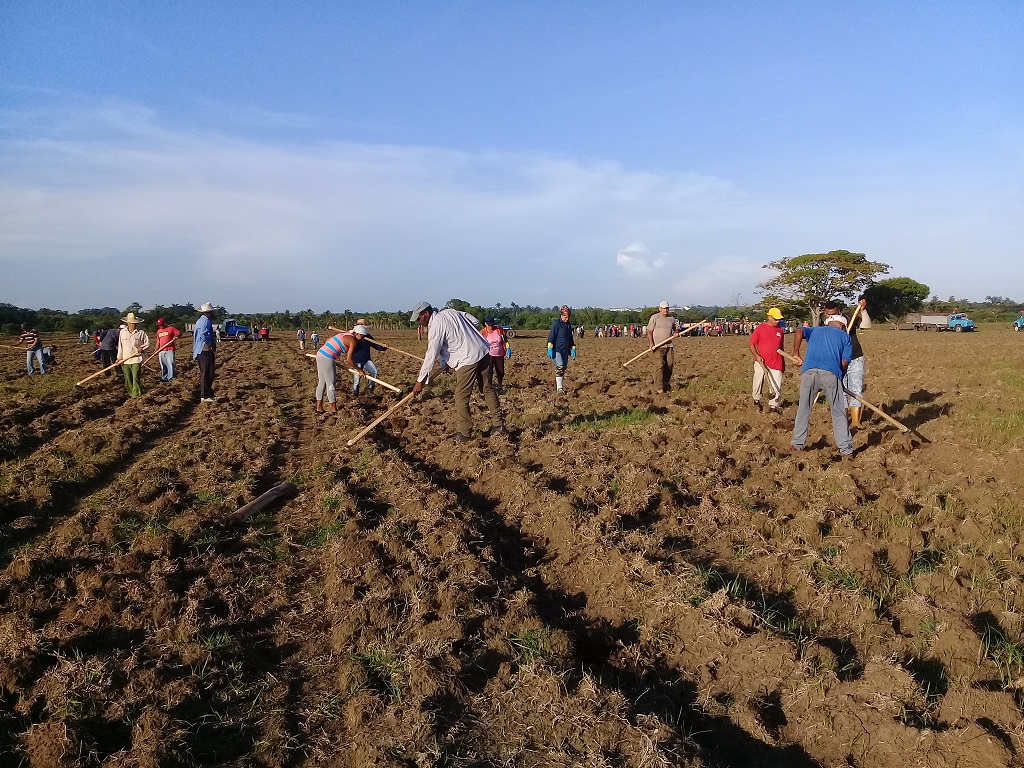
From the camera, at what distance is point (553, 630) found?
3625mm

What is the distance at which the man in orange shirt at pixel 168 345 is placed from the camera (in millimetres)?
A: 13562

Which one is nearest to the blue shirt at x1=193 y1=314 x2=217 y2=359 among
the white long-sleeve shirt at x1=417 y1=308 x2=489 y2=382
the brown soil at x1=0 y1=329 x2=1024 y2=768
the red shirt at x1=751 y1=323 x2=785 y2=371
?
the brown soil at x1=0 y1=329 x2=1024 y2=768

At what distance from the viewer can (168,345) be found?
13805 millimetres

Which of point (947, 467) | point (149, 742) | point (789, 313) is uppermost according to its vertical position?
point (789, 313)

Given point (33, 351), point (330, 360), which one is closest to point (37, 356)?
point (33, 351)

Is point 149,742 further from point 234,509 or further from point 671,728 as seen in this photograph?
point 234,509

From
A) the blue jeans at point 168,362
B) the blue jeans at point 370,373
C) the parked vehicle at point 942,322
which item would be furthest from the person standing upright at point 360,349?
the parked vehicle at point 942,322

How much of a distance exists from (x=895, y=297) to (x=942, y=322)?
5776 millimetres

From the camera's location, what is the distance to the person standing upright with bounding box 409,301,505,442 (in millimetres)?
8000

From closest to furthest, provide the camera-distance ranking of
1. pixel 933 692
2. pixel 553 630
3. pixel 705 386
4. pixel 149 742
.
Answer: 1. pixel 149 742
2. pixel 933 692
3. pixel 553 630
4. pixel 705 386

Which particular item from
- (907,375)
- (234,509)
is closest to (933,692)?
(234,509)

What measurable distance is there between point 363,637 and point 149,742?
3.80ft

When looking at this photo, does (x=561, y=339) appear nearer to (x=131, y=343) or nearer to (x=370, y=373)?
(x=370, y=373)

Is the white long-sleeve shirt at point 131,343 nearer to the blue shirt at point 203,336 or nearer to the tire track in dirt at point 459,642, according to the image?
the blue shirt at point 203,336
